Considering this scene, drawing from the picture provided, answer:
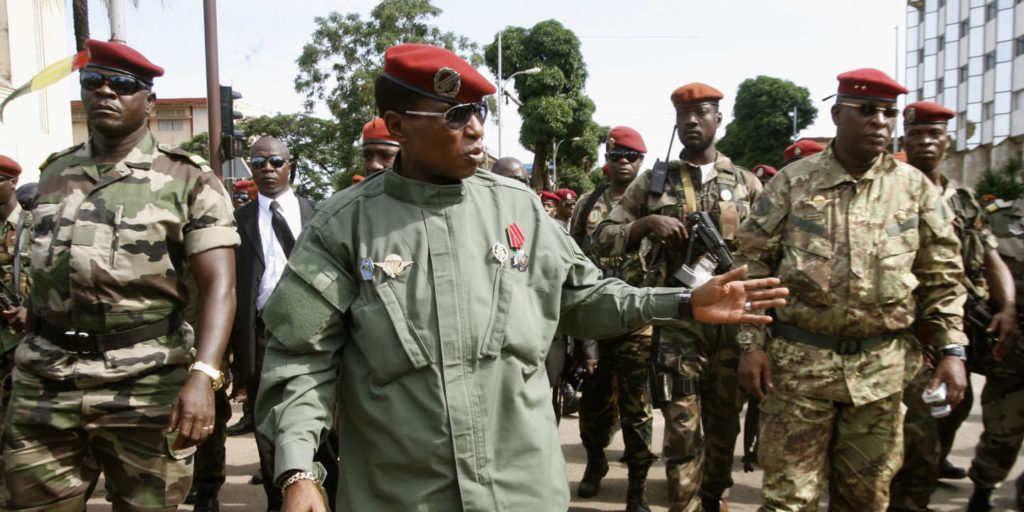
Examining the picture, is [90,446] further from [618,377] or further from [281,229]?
[618,377]

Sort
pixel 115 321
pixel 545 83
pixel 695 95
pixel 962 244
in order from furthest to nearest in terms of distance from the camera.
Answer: pixel 545 83 < pixel 695 95 < pixel 962 244 < pixel 115 321

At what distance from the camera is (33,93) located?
64.0 ft

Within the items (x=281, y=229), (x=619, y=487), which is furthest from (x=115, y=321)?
(x=619, y=487)

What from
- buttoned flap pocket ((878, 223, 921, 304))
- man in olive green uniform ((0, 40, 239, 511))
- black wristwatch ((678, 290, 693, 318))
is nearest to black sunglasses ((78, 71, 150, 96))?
man in olive green uniform ((0, 40, 239, 511))

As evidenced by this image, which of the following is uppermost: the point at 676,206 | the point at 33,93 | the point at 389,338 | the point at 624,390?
the point at 33,93

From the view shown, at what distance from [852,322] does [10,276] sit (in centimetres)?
501

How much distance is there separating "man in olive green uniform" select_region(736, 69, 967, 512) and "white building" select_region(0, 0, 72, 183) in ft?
62.3

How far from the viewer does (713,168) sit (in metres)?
4.74

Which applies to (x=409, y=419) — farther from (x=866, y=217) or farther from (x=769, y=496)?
(x=866, y=217)

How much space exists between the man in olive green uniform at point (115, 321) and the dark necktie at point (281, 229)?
1595mm

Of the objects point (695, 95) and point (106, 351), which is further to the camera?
point (695, 95)

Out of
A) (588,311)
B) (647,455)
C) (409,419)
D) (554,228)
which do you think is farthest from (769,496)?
(409,419)

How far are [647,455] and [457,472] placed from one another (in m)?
3.10

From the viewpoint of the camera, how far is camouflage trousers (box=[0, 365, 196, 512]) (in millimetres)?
2873
